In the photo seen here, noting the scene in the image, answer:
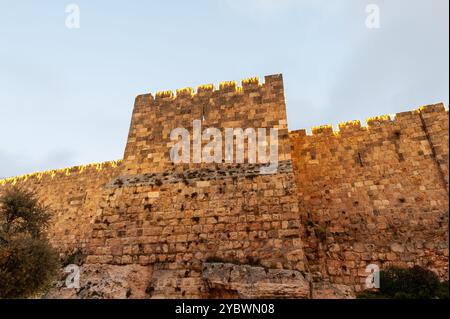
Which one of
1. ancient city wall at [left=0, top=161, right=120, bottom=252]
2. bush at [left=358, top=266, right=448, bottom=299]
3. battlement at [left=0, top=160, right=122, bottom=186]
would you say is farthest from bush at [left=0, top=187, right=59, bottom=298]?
bush at [left=358, top=266, right=448, bottom=299]

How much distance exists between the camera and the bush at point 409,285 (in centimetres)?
823

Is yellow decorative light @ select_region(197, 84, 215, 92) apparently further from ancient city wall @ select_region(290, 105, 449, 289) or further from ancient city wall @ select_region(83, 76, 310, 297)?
ancient city wall @ select_region(290, 105, 449, 289)

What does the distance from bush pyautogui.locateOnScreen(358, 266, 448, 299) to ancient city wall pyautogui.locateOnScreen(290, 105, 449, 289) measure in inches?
17.9

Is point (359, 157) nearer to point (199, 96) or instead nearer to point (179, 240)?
point (199, 96)

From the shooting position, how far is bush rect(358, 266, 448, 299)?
8.23m

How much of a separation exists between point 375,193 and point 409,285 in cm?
316

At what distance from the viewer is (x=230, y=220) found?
8586 millimetres

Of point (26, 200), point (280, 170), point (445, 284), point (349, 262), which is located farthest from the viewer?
point (26, 200)

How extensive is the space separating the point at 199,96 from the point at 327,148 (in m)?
5.40

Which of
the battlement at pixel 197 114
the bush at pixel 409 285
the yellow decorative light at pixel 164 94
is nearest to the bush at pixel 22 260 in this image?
the battlement at pixel 197 114

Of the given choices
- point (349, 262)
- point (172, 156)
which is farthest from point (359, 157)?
A: point (172, 156)

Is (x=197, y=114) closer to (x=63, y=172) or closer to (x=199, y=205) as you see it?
(x=199, y=205)

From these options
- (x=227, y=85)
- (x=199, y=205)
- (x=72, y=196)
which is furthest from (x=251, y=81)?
(x=72, y=196)

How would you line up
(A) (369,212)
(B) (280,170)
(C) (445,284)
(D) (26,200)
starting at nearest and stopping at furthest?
(C) (445,284) < (B) (280,170) < (A) (369,212) < (D) (26,200)
